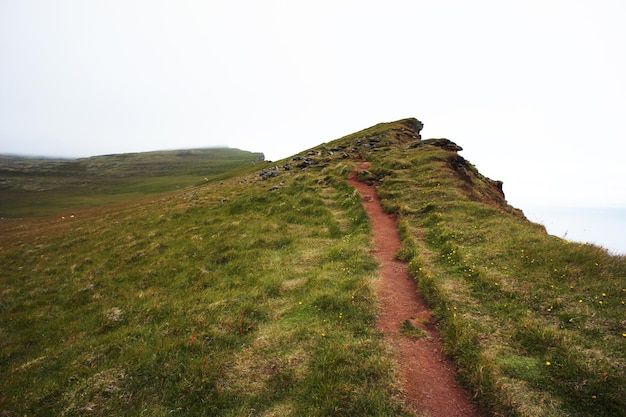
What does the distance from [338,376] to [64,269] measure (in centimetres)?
2608

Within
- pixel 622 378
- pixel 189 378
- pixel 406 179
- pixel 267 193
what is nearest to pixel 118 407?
pixel 189 378

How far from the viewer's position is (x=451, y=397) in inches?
350

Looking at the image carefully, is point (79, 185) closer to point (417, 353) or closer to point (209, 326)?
point (209, 326)

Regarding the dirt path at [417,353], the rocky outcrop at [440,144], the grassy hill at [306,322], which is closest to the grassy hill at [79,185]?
the grassy hill at [306,322]

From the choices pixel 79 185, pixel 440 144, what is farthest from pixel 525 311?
pixel 79 185

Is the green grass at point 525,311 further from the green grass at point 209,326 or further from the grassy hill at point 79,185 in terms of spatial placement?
the grassy hill at point 79,185

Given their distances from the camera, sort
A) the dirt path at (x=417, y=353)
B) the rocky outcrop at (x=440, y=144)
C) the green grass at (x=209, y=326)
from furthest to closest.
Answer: the rocky outcrop at (x=440, y=144)
the green grass at (x=209, y=326)
the dirt path at (x=417, y=353)

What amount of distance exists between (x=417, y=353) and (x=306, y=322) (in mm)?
4558

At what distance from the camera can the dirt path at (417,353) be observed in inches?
341

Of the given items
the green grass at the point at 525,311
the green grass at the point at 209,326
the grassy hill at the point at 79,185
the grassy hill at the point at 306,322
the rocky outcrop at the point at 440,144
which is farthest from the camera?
the grassy hill at the point at 79,185

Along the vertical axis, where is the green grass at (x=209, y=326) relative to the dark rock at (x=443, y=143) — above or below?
below

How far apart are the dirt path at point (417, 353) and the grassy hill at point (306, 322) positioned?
1.51 ft

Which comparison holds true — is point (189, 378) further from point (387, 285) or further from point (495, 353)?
point (495, 353)

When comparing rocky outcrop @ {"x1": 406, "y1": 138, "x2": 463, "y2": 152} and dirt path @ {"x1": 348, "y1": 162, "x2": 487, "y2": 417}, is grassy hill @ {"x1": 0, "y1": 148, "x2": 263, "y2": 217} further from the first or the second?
dirt path @ {"x1": 348, "y1": 162, "x2": 487, "y2": 417}
